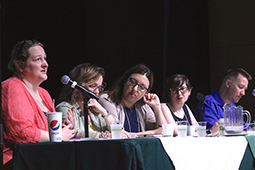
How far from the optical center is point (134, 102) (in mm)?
2734

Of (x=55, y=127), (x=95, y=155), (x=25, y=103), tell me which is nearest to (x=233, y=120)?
(x=95, y=155)

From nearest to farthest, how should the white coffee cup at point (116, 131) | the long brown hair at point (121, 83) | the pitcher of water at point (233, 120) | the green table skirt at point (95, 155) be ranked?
the green table skirt at point (95, 155)
the white coffee cup at point (116, 131)
the pitcher of water at point (233, 120)
the long brown hair at point (121, 83)

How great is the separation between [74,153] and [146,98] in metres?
1.41

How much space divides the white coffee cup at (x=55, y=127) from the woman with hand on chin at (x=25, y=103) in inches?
4.9

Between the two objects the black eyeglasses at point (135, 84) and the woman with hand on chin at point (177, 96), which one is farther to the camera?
the woman with hand on chin at point (177, 96)

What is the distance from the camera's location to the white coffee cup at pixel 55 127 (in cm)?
149

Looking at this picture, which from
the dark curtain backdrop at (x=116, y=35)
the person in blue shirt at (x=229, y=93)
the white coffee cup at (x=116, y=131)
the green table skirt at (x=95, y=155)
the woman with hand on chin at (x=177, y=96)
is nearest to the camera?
the green table skirt at (x=95, y=155)

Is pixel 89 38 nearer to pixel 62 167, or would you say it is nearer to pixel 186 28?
pixel 186 28

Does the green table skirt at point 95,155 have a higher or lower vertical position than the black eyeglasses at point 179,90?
lower

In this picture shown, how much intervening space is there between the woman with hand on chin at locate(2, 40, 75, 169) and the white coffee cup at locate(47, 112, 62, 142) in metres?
0.12

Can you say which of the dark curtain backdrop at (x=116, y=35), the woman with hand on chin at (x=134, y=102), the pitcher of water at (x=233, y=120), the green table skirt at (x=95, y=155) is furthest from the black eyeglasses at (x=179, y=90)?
the green table skirt at (x=95, y=155)

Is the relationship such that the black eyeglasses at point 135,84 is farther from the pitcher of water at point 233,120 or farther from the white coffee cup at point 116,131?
the white coffee cup at point 116,131

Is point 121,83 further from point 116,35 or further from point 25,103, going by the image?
point 25,103

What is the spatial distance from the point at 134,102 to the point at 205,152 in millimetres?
1218
